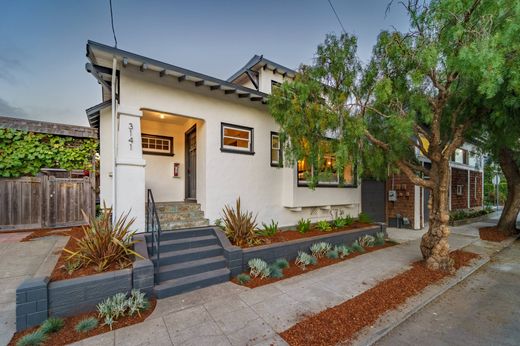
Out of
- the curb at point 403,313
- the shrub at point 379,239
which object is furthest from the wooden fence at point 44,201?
the shrub at point 379,239

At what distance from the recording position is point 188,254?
4.66 metres

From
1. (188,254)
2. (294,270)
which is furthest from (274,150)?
(188,254)

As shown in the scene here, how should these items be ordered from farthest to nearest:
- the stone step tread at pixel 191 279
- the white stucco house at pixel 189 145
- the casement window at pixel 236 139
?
the casement window at pixel 236 139 < the white stucco house at pixel 189 145 < the stone step tread at pixel 191 279

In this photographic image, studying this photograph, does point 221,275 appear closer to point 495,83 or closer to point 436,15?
point 495,83

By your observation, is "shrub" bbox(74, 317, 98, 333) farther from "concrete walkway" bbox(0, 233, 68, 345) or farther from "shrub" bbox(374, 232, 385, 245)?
"shrub" bbox(374, 232, 385, 245)

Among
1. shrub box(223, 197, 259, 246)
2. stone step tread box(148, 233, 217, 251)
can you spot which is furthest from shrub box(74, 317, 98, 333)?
shrub box(223, 197, 259, 246)

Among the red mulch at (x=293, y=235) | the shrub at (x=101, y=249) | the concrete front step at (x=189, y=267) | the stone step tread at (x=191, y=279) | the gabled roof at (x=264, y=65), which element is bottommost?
the stone step tread at (x=191, y=279)

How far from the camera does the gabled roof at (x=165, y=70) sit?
4.38 m

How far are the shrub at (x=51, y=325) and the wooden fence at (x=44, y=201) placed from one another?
523 cm

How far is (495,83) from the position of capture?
133 inches

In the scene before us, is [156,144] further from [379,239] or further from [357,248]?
[379,239]

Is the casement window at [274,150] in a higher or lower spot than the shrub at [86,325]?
higher

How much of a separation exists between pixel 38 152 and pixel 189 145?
4.53m

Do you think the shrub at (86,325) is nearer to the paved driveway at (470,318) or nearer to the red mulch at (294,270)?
the red mulch at (294,270)
